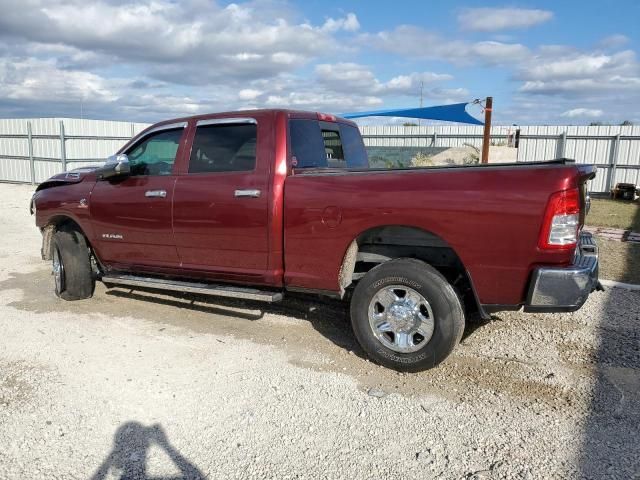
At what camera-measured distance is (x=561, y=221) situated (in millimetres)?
3334

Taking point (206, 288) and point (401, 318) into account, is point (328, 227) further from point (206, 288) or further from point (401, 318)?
point (206, 288)

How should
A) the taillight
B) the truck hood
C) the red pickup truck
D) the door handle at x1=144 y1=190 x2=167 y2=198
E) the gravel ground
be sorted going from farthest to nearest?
the truck hood → the door handle at x1=144 y1=190 x2=167 y2=198 → the red pickup truck → the taillight → the gravel ground

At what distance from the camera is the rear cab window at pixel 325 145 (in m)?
4.60

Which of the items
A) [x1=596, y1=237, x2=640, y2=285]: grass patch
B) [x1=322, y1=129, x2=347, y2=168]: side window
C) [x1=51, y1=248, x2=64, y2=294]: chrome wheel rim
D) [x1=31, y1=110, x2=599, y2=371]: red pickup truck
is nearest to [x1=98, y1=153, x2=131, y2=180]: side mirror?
[x1=31, y1=110, x2=599, y2=371]: red pickup truck

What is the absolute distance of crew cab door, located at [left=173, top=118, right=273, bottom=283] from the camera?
4426mm

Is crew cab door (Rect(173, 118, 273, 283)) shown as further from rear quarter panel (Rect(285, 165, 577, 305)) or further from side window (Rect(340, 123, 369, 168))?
side window (Rect(340, 123, 369, 168))

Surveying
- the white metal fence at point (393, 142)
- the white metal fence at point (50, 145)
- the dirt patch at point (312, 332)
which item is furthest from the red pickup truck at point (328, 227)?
the white metal fence at point (50, 145)

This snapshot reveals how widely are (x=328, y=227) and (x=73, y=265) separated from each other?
10.7ft

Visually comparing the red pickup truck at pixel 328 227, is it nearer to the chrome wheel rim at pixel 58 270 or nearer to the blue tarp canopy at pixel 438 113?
the chrome wheel rim at pixel 58 270

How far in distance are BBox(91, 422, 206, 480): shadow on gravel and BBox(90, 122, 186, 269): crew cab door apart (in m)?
2.11

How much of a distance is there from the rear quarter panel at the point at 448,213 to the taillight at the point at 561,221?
0.05 metres

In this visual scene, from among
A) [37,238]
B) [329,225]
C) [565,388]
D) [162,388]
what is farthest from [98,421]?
[37,238]

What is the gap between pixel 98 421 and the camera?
10.9 ft

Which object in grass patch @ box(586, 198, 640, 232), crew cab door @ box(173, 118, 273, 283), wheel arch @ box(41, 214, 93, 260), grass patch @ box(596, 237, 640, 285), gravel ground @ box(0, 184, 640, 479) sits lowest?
gravel ground @ box(0, 184, 640, 479)
